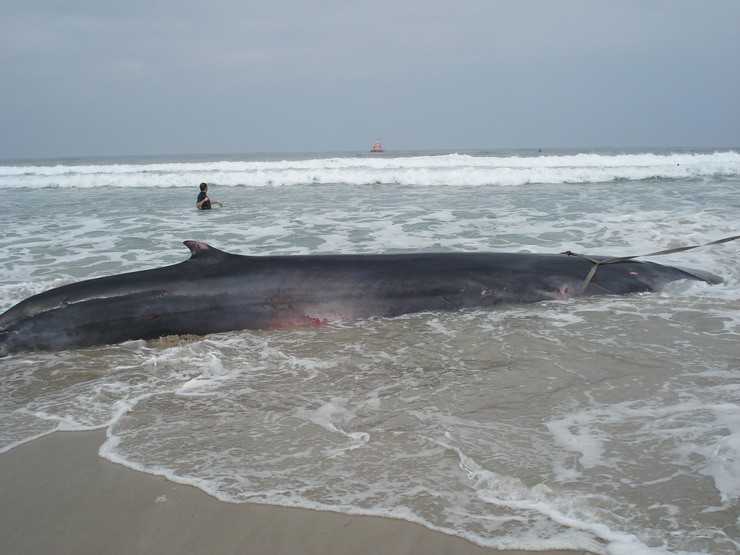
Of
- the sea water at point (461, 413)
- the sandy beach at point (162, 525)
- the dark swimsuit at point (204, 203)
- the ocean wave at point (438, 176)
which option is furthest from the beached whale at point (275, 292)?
the ocean wave at point (438, 176)

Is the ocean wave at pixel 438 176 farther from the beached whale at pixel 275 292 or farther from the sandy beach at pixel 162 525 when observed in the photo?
the sandy beach at pixel 162 525

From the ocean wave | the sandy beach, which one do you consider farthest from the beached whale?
the ocean wave

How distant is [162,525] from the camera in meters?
2.16

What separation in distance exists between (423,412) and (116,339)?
2618mm

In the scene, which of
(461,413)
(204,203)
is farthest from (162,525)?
(204,203)

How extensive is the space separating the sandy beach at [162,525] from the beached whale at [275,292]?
1.96 metres

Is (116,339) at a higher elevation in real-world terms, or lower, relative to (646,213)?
lower

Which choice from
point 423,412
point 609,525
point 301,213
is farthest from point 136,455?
point 301,213

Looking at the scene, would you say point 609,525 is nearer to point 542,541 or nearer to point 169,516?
point 542,541

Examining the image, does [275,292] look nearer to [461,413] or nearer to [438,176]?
[461,413]

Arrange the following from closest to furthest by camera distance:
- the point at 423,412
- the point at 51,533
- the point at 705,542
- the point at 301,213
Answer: the point at 705,542
the point at 51,533
the point at 423,412
the point at 301,213

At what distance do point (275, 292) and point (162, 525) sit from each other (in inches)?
103

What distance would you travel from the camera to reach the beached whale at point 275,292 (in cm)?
434

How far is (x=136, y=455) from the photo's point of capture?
8.82ft
